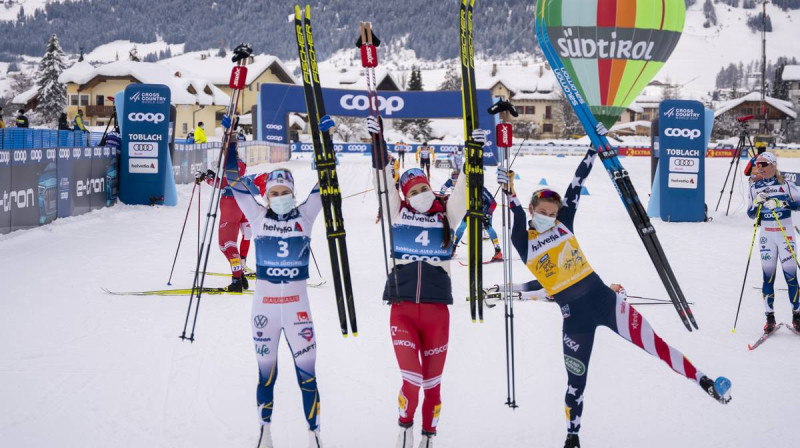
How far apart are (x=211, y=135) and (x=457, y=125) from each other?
31.1 metres

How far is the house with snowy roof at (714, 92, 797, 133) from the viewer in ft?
240

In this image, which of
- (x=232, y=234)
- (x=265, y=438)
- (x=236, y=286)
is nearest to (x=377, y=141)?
(x=265, y=438)

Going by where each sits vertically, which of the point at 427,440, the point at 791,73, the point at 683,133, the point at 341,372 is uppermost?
the point at 791,73

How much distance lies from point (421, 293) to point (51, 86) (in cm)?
6718

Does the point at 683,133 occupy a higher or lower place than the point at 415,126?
lower

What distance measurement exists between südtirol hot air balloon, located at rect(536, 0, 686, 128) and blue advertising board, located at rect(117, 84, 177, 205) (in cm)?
1102

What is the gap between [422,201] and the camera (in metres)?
4.64

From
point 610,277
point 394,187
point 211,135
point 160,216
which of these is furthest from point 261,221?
point 211,135

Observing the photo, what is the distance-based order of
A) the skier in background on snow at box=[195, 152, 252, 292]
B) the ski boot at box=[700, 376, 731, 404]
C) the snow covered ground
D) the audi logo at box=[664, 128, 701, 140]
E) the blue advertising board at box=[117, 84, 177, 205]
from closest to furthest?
the ski boot at box=[700, 376, 731, 404] → the snow covered ground → the skier in background on snow at box=[195, 152, 252, 292] → the audi logo at box=[664, 128, 701, 140] → the blue advertising board at box=[117, 84, 177, 205]

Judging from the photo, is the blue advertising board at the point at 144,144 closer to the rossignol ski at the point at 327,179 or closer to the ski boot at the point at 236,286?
the ski boot at the point at 236,286

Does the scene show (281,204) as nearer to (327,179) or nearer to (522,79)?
(327,179)

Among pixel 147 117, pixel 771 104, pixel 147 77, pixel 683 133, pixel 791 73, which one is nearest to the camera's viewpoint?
pixel 683 133

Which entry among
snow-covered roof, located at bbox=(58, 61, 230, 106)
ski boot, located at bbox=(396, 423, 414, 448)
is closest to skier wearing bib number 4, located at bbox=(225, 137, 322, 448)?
ski boot, located at bbox=(396, 423, 414, 448)

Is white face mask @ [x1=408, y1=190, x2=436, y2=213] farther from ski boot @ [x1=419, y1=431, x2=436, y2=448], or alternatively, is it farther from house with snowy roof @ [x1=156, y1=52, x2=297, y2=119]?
house with snowy roof @ [x1=156, y1=52, x2=297, y2=119]
